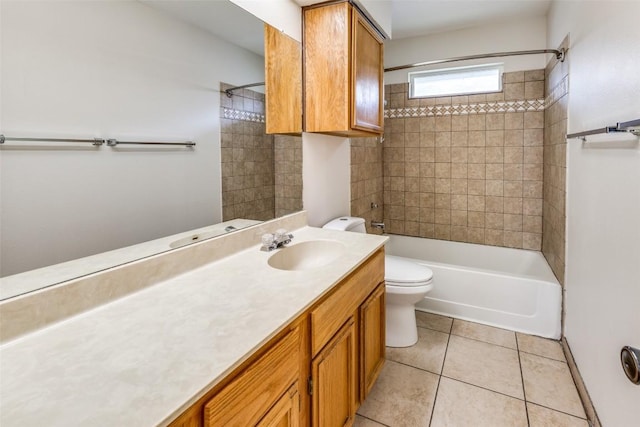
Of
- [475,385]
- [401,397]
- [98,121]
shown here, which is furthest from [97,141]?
[475,385]

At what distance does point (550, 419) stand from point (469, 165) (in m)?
2.27

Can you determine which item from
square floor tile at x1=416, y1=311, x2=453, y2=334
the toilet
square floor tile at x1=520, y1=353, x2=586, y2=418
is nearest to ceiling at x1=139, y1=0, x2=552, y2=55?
the toilet

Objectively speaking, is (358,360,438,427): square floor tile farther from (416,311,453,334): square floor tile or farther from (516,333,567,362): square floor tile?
(516,333,567,362): square floor tile

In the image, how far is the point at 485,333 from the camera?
7.72 feet

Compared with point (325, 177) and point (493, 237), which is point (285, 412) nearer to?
point (325, 177)

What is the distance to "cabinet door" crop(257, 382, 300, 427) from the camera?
844mm

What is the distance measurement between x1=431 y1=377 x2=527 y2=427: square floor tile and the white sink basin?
902 mm

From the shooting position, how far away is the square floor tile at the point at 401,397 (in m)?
1.61

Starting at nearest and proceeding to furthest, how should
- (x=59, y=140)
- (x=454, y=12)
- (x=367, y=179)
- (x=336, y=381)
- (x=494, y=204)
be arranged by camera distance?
1. (x=59, y=140)
2. (x=336, y=381)
3. (x=454, y=12)
4. (x=367, y=179)
5. (x=494, y=204)

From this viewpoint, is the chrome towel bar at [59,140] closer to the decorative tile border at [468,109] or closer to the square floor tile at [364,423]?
the square floor tile at [364,423]

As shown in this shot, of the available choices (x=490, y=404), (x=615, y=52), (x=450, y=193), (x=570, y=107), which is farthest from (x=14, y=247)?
(x=450, y=193)

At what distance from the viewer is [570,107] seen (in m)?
2.04

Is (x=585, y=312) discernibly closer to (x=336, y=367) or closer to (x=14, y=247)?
(x=336, y=367)

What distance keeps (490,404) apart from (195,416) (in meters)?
1.60
